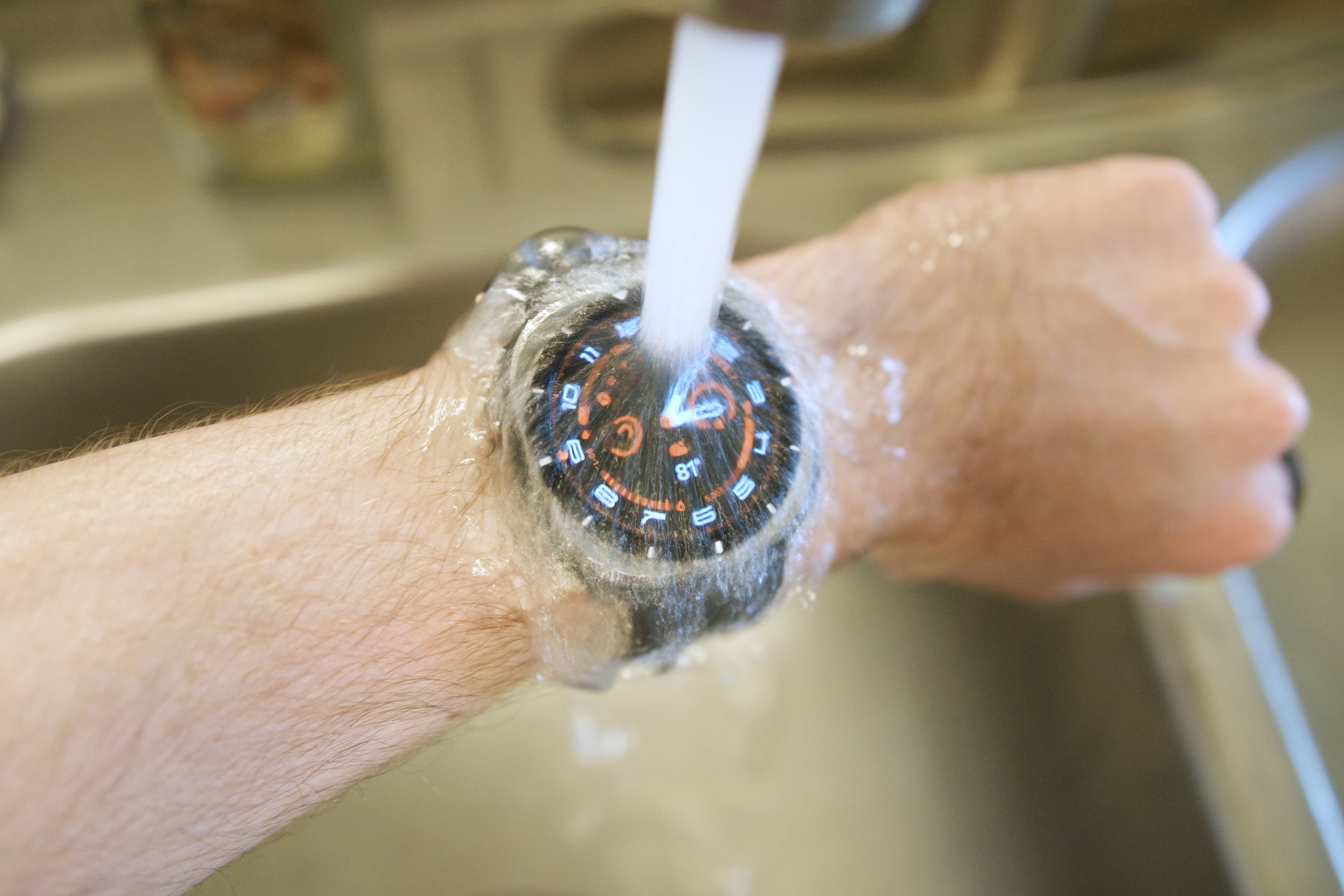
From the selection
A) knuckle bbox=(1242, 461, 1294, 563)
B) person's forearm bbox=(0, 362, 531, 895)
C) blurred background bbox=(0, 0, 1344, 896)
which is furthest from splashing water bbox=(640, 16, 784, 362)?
knuckle bbox=(1242, 461, 1294, 563)

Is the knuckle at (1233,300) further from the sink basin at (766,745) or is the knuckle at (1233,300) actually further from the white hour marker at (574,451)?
the white hour marker at (574,451)

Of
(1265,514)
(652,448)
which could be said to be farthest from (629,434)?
(1265,514)

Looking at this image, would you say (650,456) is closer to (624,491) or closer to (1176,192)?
(624,491)

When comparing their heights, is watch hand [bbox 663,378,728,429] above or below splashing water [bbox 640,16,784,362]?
below

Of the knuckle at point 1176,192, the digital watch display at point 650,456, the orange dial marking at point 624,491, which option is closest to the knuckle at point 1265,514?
the knuckle at point 1176,192

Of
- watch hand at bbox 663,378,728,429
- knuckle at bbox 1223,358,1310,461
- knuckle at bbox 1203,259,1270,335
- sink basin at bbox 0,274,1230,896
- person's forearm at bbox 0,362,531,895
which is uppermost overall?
knuckle at bbox 1203,259,1270,335

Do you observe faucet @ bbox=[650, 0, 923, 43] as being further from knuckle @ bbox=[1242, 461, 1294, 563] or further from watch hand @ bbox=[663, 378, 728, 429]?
knuckle @ bbox=[1242, 461, 1294, 563]

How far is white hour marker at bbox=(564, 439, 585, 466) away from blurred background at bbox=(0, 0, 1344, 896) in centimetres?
28

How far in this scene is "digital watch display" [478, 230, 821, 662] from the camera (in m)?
0.43

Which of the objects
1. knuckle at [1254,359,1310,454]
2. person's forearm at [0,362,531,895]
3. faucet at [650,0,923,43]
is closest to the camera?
faucet at [650,0,923,43]

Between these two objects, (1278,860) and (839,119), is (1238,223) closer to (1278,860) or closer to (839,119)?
(839,119)

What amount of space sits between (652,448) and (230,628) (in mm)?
220

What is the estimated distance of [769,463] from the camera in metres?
0.45

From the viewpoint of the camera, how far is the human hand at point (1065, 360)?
0.62m
